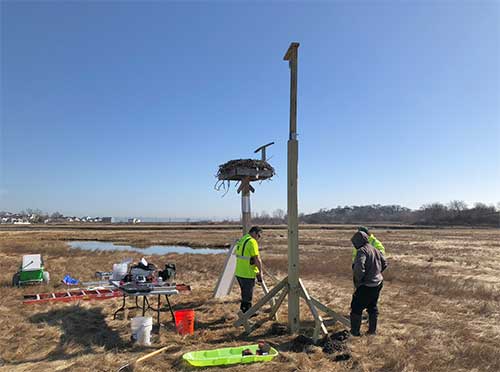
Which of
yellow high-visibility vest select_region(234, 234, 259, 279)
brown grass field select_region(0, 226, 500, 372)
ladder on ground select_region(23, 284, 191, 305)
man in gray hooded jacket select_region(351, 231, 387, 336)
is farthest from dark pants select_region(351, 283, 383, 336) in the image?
ladder on ground select_region(23, 284, 191, 305)

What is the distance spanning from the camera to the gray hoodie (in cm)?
606

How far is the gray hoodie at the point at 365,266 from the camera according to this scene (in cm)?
606

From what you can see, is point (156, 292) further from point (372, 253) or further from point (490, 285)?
point (490, 285)

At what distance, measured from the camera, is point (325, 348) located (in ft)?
18.3

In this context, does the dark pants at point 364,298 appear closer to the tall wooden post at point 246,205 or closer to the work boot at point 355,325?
the work boot at point 355,325

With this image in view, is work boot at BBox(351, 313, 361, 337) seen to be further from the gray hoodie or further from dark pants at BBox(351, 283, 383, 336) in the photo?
the gray hoodie

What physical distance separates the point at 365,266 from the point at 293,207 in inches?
65.9

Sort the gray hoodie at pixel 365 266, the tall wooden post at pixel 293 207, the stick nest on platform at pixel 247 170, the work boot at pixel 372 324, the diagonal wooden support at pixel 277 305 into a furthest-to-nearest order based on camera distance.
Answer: the stick nest on platform at pixel 247 170 < the diagonal wooden support at pixel 277 305 < the tall wooden post at pixel 293 207 < the work boot at pixel 372 324 < the gray hoodie at pixel 365 266

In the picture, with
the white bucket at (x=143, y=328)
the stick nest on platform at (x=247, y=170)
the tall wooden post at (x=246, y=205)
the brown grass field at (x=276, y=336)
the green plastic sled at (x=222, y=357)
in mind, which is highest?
the stick nest on platform at (x=247, y=170)

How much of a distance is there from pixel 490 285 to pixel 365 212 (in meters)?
173

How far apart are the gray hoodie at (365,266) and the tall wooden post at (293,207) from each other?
1092 millimetres

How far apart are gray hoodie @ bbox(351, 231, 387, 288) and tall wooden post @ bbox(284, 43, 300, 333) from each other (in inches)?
43.0

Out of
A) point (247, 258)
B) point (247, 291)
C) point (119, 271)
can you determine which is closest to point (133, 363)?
point (247, 291)

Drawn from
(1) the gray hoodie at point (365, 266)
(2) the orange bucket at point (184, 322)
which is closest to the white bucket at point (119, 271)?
(2) the orange bucket at point (184, 322)
